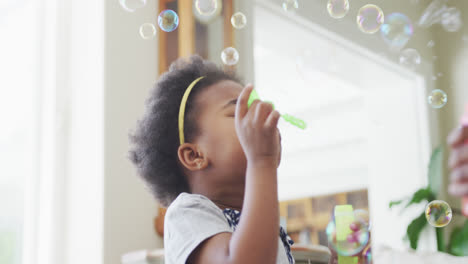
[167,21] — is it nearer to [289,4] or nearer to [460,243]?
[289,4]

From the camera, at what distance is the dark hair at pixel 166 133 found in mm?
907

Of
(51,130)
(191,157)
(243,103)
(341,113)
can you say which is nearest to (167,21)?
(191,157)

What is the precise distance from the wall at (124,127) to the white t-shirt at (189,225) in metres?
1.18

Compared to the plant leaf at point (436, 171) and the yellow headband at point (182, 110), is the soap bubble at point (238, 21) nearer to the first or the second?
the yellow headband at point (182, 110)

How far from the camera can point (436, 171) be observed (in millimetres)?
3494

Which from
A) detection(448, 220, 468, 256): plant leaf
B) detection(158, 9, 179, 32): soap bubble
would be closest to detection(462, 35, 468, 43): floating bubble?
detection(448, 220, 468, 256): plant leaf

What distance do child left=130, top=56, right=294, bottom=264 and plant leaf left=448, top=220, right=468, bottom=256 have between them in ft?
9.25

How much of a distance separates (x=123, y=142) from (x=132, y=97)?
182 mm

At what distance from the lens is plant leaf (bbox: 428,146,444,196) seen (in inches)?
136

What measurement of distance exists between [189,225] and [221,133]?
167mm

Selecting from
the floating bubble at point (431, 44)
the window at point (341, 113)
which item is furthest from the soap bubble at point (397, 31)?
the floating bubble at point (431, 44)

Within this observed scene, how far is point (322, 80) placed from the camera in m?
5.53

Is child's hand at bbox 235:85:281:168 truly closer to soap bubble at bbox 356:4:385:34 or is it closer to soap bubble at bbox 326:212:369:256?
soap bubble at bbox 326:212:369:256

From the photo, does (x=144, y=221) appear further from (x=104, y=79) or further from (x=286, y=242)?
(x=286, y=242)
